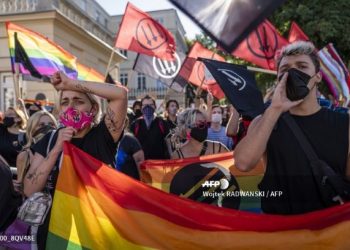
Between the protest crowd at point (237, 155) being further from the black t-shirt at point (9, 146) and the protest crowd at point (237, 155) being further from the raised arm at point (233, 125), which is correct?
the black t-shirt at point (9, 146)

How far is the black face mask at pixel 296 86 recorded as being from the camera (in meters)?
2.58

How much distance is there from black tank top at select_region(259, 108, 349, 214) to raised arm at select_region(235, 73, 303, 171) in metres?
0.11

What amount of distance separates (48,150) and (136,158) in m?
2.36

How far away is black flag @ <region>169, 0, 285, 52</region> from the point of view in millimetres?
1938

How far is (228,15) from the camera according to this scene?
6.72ft

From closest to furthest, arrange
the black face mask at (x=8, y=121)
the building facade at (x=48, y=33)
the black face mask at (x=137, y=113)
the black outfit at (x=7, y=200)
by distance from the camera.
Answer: the black outfit at (x=7, y=200) < the black face mask at (x=8, y=121) < the black face mask at (x=137, y=113) < the building facade at (x=48, y=33)

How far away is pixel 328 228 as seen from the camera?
8.30ft

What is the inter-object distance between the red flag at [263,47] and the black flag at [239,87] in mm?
4169

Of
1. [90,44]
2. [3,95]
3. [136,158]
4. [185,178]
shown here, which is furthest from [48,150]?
[90,44]

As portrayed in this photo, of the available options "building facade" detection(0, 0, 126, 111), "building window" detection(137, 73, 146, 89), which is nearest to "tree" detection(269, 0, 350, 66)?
"building facade" detection(0, 0, 126, 111)

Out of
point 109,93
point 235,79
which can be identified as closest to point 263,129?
point 109,93

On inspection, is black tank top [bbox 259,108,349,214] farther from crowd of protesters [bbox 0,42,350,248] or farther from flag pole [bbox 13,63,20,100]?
flag pole [bbox 13,63,20,100]

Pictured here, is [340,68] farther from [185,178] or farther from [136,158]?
[185,178]

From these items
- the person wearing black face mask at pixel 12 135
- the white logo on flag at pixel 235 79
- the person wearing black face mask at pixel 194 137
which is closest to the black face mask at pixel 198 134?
the person wearing black face mask at pixel 194 137
